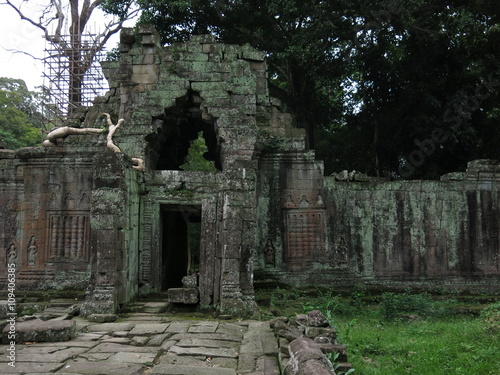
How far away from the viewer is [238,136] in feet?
31.8

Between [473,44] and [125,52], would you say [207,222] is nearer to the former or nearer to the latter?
[125,52]

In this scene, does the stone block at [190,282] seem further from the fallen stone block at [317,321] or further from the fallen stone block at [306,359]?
the fallen stone block at [306,359]

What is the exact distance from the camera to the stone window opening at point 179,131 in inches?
403

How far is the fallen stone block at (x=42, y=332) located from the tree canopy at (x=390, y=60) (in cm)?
1145

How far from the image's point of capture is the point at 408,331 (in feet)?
24.8

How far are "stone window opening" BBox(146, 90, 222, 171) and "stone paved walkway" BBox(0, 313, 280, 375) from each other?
464 centimetres

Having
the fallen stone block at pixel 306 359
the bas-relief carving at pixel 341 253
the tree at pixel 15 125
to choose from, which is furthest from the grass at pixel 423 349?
the tree at pixel 15 125

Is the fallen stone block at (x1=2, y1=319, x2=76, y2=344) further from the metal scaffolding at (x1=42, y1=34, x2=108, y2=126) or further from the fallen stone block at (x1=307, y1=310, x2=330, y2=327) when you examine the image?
the metal scaffolding at (x1=42, y1=34, x2=108, y2=126)

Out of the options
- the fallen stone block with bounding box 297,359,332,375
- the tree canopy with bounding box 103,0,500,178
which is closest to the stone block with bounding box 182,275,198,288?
the fallen stone block with bounding box 297,359,332,375

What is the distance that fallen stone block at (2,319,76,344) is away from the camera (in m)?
5.78

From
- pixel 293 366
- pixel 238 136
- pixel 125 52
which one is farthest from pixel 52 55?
pixel 293 366

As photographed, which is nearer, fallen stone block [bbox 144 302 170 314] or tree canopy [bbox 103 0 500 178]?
fallen stone block [bbox 144 302 170 314]

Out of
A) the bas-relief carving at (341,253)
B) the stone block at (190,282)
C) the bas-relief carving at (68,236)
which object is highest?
the bas-relief carving at (68,236)

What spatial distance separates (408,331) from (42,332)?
5704 mm
